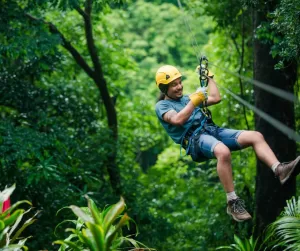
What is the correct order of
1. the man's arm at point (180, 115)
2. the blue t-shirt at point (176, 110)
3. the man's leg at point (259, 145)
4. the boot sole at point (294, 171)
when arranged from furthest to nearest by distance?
the blue t-shirt at point (176, 110) < the man's arm at point (180, 115) < the man's leg at point (259, 145) < the boot sole at point (294, 171)

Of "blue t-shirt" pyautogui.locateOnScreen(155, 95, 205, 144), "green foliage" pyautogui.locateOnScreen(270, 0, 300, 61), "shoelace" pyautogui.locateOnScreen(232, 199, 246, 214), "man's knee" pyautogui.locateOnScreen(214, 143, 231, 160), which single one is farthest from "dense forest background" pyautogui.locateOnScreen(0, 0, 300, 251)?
"shoelace" pyautogui.locateOnScreen(232, 199, 246, 214)

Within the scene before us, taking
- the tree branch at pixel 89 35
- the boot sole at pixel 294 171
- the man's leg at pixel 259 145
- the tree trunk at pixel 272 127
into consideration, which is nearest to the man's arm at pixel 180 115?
the man's leg at pixel 259 145

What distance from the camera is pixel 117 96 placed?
565 inches

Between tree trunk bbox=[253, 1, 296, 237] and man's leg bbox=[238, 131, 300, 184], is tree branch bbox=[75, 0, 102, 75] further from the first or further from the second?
man's leg bbox=[238, 131, 300, 184]

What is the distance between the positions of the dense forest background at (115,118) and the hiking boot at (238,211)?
1.56m

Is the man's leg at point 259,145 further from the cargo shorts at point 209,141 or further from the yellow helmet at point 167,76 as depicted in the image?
the yellow helmet at point 167,76

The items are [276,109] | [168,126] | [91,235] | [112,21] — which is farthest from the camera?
[112,21]

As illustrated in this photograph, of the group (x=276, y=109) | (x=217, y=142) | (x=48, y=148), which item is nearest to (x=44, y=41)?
(x=48, y=148)

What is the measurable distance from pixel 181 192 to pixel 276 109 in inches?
210

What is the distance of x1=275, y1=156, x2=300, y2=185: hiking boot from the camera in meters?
5.89

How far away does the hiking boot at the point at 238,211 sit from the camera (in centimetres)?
624

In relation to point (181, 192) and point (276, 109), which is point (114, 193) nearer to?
point (181, 192)

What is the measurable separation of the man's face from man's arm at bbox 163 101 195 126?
27cm

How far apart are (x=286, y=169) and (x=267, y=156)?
9.1 inches
